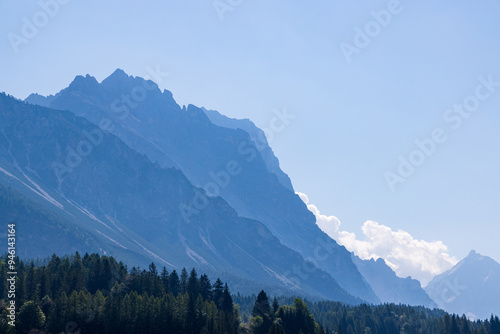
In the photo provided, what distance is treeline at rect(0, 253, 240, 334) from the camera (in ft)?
413

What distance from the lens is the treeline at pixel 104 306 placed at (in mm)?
125938

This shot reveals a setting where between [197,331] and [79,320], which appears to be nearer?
[79,320]

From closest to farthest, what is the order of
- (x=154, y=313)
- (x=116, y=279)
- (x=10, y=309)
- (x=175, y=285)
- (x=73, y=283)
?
(x=10, y=309) < (x=154, y=313) < (x=73, y=283) < (x=116, y=279) < (x=175, y=285)

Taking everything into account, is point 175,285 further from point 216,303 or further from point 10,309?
point 10,309

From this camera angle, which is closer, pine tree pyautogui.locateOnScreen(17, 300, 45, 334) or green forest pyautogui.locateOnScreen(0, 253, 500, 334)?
pine tree pyautogui.locateOnScreen(17, 300, 45, 334)

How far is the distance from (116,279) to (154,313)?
31.1m

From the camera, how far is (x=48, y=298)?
13612cm

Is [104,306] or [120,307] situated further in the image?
[104,306]

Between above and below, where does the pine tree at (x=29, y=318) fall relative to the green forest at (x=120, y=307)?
below

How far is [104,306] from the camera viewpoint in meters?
133

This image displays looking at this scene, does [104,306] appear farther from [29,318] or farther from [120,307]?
[29,318]

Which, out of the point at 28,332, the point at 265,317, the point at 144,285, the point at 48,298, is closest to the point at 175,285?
the point at 144,285

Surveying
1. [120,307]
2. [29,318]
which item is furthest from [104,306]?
[29,318]

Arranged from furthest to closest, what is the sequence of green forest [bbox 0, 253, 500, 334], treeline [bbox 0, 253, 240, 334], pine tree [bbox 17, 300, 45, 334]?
green forest [bbox 0, 253, 500, 334]
treeline [bbox 0, 253, 240, 334]
pine tree [bbox 17, 300, 45, 334]
